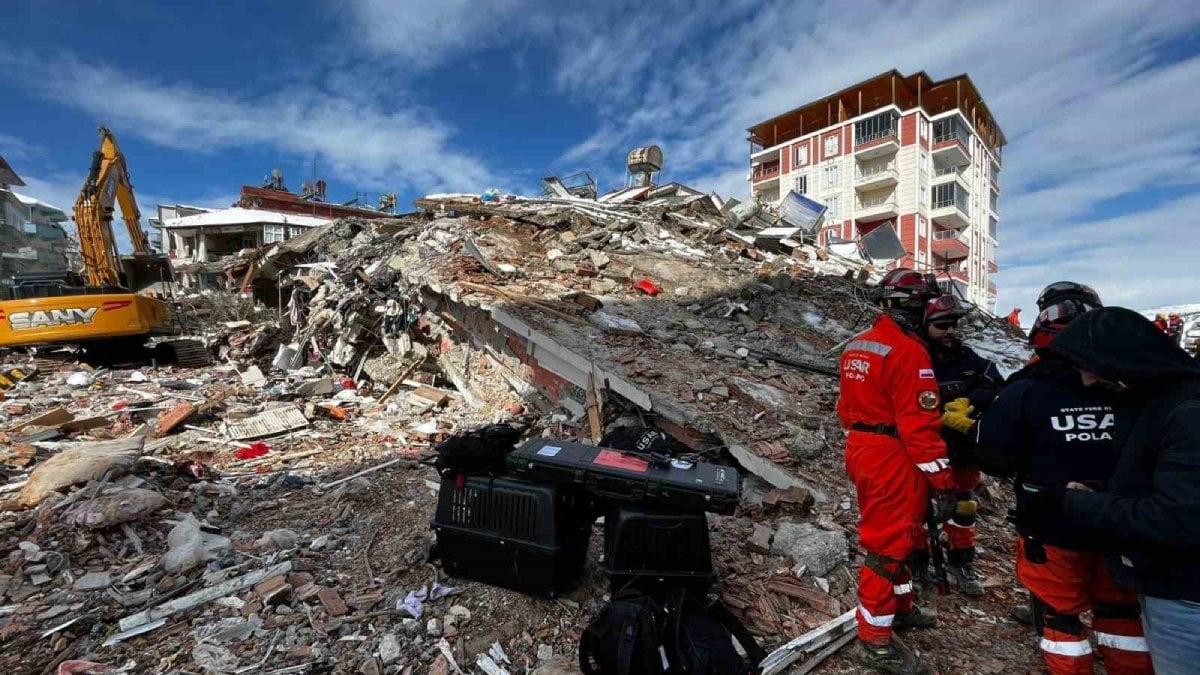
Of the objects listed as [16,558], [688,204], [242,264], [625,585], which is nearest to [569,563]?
[625,585]

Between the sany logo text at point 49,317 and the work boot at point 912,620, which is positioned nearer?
the work boot at point 912,620

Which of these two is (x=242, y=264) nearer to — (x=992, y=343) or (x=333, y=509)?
(x=333, y=509)

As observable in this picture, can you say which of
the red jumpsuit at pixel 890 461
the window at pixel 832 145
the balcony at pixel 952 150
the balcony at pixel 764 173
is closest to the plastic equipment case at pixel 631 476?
the red jumpsuit at pixel 890 461

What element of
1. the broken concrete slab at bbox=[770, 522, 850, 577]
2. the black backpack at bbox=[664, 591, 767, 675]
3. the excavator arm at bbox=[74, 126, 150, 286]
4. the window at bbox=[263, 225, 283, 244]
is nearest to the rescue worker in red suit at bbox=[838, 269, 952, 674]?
the broken concrete slab at bbox=[770, 522, 850, 577]

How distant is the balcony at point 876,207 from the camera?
2956cm

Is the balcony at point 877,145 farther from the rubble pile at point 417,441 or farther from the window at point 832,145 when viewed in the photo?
the rubble pile at point 417,441

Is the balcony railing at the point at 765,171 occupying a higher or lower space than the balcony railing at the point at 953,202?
higher

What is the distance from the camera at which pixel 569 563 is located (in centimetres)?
263

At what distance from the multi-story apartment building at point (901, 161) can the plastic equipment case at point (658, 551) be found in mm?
29671

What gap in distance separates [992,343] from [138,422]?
38.3 feet

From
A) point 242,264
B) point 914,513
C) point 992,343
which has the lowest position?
point 914,513

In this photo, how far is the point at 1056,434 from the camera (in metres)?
1.80

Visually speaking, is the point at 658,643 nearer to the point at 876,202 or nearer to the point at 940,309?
the point at 940,309

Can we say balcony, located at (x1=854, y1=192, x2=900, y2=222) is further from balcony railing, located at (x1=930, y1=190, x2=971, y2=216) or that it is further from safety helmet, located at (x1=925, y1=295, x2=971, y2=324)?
safety helmet, located at (x1=925, y1=295, x2=971, y2=324)
